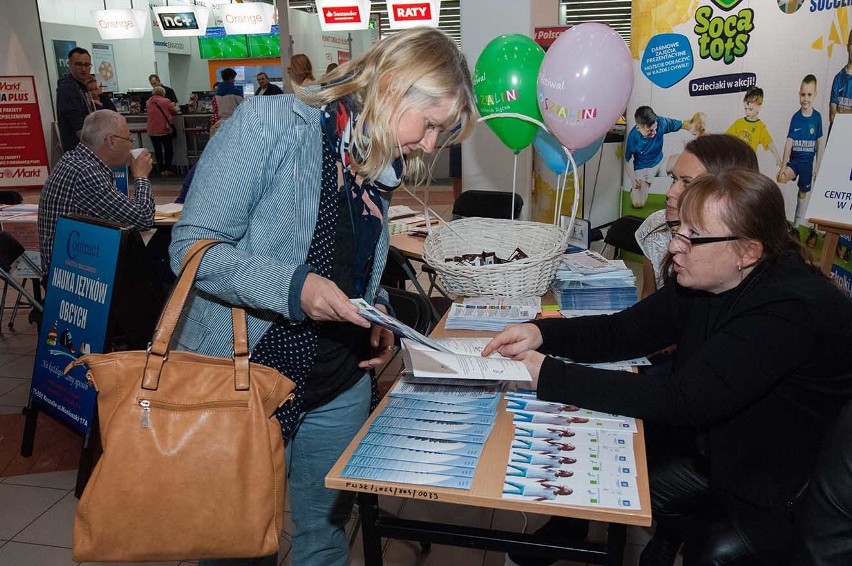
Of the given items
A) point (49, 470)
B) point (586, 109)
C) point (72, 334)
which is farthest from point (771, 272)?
point (49, 470)

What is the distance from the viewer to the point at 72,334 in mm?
2734

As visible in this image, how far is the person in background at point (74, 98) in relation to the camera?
5.65 meters

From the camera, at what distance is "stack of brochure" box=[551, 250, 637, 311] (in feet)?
6.95

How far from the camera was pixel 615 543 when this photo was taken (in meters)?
1.26

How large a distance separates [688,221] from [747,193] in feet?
0.44

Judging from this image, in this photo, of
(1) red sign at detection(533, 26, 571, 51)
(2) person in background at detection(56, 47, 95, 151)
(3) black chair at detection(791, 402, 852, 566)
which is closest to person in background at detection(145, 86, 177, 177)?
(2) person in background at detection(56, 47, 95, 151)

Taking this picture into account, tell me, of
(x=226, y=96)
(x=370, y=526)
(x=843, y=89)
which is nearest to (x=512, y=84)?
(x=370, y=526)

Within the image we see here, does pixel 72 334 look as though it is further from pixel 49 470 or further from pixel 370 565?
pixel 370 565

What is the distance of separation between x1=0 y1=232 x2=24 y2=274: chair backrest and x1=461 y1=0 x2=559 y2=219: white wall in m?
2.92

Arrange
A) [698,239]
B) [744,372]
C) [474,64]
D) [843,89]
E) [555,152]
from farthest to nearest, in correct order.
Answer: [474,64] → [843,89] → [555,152] → [698,239] → [744,372]

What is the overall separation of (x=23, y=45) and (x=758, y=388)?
9.72 meters

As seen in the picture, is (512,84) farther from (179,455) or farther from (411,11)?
(411,11)

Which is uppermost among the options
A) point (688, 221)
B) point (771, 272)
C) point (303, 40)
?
point (303, 40)

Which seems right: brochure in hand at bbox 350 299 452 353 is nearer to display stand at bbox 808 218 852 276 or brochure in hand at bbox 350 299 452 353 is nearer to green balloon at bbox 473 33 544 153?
green balloon at bbox 473 33 544 153
